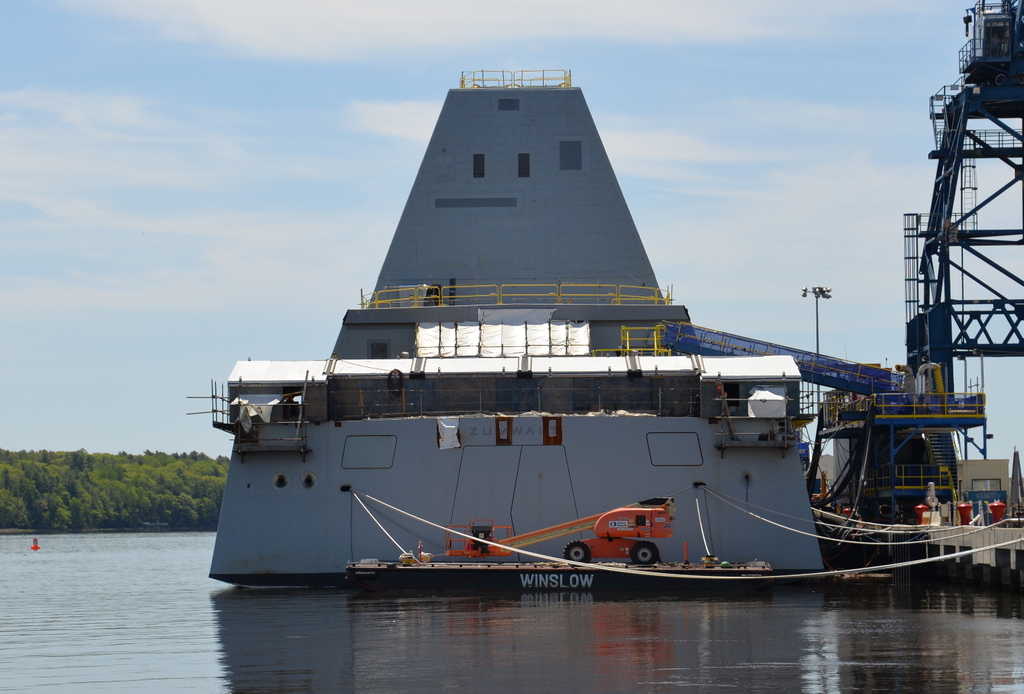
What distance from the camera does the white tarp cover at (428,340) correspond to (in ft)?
110

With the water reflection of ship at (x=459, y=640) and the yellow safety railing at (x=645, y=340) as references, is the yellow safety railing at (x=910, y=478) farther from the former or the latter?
the water reflection of ship at (x=459, y=640)

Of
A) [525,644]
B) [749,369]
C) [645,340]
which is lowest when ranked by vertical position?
[525,644]

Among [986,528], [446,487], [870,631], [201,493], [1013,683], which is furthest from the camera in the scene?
[201,493]

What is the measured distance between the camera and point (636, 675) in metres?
15.6

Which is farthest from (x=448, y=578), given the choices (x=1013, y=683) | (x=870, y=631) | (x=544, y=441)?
(x=1013, y=683)

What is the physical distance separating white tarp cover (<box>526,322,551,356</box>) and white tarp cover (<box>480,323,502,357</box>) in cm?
77

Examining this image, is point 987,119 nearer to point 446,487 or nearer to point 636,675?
point 446,487

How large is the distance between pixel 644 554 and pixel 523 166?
1688 centimetres

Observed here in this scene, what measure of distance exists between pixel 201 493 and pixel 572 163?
110m

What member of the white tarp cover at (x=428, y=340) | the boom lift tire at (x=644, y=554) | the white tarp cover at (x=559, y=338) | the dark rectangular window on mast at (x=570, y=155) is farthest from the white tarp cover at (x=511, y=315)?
the boom lift tire at (x=644, y=554)

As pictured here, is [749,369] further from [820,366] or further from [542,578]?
[820,366]

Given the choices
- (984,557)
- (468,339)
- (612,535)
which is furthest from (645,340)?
(984,557)

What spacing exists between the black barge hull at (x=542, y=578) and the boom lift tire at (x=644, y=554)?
0.44 m

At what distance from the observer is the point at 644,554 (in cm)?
2675
